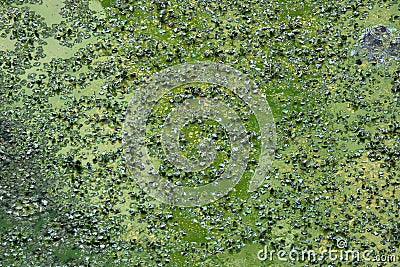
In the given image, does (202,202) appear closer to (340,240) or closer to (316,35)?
(340,240)

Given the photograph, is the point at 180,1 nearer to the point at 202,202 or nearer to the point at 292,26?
the point at 292,26

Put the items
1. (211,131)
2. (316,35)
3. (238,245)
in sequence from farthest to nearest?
(316,35) → (211,131) → (238,245)

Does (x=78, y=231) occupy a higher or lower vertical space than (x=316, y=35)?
lower

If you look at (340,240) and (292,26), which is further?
(292,26)

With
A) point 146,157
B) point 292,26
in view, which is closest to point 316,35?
point 292,26

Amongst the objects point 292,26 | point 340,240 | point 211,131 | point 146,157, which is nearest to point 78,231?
point 146,157

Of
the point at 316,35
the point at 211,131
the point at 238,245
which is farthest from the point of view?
the point at 316,35
